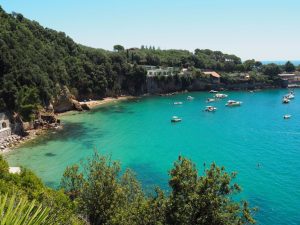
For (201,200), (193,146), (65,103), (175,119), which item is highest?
(201,200)

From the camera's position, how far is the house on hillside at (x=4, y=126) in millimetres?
65925

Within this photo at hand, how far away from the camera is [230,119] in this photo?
95.9m

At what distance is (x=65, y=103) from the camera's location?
98.6m

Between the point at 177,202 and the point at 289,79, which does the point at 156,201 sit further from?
the point at 289,79

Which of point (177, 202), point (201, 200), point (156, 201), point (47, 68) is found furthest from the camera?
point (47, 68)

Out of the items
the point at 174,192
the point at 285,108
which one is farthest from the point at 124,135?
the point at 285,108

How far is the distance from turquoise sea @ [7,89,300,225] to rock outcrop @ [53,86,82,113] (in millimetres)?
5340

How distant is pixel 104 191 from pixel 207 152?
37.5 metres

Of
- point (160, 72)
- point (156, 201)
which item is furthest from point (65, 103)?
point (156, 201)

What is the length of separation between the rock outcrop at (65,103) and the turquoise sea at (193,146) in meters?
5.34

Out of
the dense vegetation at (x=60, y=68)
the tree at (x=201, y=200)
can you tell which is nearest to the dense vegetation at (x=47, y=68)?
the dense vegetation at (x=60, y=68)

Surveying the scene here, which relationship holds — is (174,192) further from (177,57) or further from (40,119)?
(177,57)

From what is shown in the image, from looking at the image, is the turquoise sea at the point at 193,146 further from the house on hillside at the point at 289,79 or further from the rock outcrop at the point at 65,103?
the house on hillside at the point at 289,79

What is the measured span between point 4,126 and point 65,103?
3111cm
